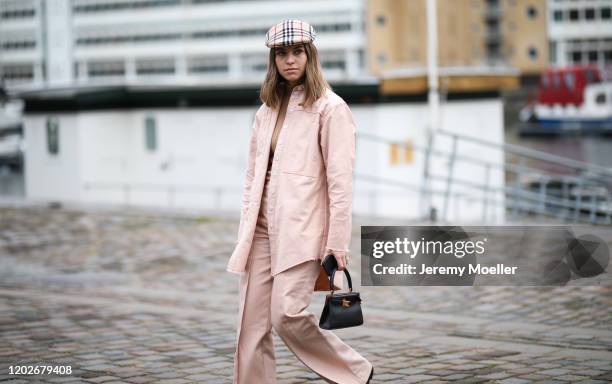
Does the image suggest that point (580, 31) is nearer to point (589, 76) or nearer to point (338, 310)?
point (589, 76)

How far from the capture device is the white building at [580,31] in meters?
78.2

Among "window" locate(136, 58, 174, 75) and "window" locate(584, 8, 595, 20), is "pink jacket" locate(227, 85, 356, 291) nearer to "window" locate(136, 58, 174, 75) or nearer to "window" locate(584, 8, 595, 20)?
"window" locate(136, 58, 174, 75)

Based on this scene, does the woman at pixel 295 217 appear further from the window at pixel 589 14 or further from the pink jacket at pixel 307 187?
the window at pixel 589 14

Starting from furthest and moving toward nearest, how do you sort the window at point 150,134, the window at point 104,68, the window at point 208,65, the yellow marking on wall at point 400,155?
the window at point 104,68 < the window at point 208,65 < the window at point 150,134 < the yellow marking on wall at point 400,155

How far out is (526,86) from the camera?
76.7 metres

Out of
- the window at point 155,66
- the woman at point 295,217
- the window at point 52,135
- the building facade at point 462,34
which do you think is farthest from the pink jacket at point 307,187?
the window at point 155,66

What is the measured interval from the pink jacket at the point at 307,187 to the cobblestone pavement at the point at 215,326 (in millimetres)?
1390

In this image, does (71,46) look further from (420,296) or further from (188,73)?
(420,296)

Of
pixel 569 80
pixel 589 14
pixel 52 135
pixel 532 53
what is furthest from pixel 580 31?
pixel 52 135

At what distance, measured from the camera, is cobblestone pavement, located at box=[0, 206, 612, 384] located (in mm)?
6305

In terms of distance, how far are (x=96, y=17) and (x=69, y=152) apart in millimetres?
43937

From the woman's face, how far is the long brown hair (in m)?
0.02

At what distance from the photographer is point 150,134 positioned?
24609mm

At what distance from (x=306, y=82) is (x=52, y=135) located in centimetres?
1988
